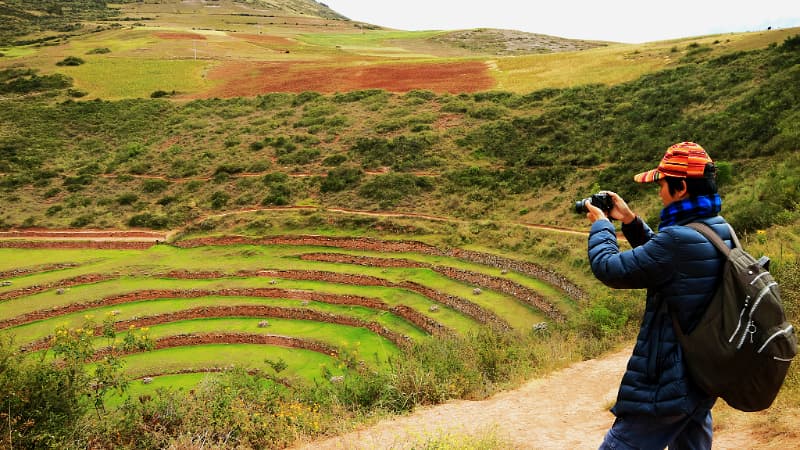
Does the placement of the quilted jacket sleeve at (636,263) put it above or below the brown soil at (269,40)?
below

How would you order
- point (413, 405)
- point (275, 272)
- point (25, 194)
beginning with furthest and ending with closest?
point (25, 194) < point (275, 272) < point (413, 405)

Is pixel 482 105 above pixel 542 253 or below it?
above

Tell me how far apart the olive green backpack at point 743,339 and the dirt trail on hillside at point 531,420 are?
2.88 m

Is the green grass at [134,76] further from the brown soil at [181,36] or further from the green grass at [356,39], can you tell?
the green grass at [356,39]

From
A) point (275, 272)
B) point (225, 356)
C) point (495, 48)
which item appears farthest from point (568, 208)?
point (495, 48)

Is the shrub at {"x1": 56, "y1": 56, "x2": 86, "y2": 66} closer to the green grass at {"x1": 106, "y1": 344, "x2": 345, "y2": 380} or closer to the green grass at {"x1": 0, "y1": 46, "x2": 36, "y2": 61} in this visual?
the green grass at {"x1": 0, "y1": 46, "x2": 36, "y2": 61}

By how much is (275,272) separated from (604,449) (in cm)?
2203

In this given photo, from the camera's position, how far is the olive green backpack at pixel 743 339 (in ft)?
9.48

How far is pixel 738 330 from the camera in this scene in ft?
9.59

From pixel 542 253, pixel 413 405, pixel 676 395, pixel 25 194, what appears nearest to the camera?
pixel 676 395

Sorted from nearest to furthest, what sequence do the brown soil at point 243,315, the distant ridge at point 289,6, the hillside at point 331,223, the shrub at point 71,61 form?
the hillside at point 331,223 < the brown soil at point 243,315 < the shrub at point 71,61 < the distant ridge at point 289,6

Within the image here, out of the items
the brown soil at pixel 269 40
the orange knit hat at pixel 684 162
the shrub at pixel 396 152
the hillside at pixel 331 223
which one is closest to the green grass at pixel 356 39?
the brown soil at pixel 269 40

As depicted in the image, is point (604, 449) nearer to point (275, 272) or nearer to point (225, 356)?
point (225, 356)

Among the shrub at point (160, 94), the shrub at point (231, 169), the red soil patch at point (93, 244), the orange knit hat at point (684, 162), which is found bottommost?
the red soil patch at point (93, 244)
